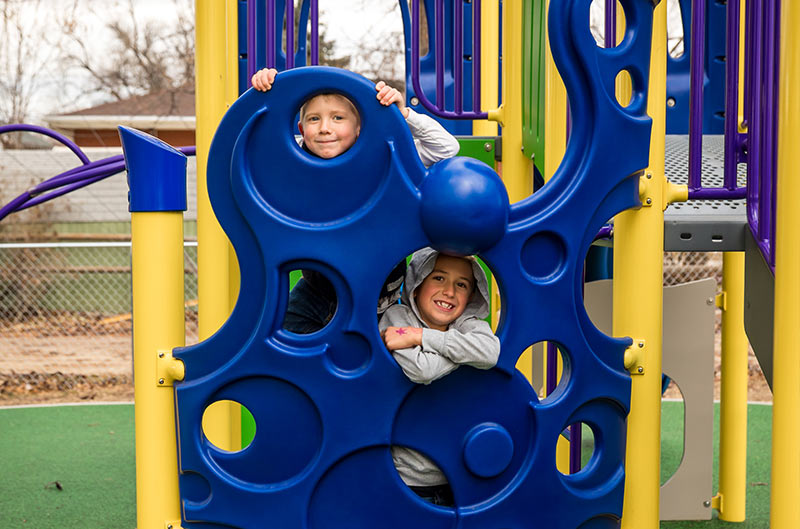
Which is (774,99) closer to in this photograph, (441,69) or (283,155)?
(283,155)

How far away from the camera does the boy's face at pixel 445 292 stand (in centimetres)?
162

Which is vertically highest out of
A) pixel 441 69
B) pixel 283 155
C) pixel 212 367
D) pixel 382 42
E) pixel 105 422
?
pixel 382 42

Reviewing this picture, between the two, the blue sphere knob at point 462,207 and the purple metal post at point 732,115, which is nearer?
the blue sphere knob at point 462,207

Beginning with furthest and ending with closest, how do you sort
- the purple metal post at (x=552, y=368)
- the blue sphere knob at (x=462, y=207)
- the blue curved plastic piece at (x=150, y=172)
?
the purple metal post at (x=552, y=368) < the blue curved plastic piece at (x=150, y=172) < the blue sphere knob at (x=462, y=207)

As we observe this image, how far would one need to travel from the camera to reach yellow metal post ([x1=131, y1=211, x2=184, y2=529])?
1.57m

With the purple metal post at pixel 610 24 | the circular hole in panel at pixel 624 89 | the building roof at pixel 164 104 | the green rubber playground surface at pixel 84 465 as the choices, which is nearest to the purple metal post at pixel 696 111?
the purple metal post at pixel 610 24

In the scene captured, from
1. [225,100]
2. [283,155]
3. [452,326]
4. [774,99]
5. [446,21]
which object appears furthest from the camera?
[446,21]

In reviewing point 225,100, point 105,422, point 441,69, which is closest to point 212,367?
point 225,100

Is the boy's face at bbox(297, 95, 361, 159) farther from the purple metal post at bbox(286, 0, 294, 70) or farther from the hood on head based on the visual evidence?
the purple metal post at bbox(286, 0, 294, 70)

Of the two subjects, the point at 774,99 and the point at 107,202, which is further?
the point at 107,202

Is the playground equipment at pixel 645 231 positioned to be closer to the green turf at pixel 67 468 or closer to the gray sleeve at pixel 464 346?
the gray sleeve at pixel 464 346

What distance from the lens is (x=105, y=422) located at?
4.48 metres

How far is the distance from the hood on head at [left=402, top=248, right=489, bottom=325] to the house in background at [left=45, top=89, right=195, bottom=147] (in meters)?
9.15

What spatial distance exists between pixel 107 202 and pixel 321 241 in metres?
8.68
